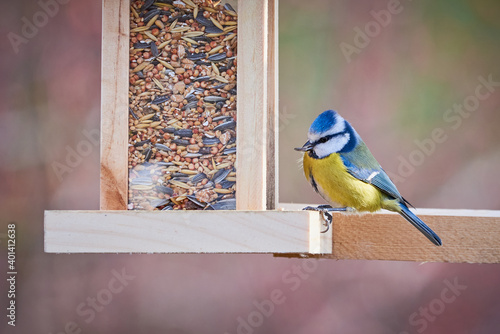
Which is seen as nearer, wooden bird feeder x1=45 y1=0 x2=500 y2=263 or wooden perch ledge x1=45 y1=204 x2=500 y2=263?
wooden perch ledge x1=45 y1=204 x2=500 y2=263

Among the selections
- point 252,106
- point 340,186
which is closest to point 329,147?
point 340,186

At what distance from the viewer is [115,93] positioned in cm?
240

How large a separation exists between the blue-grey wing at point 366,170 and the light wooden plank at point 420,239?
27 centimetres

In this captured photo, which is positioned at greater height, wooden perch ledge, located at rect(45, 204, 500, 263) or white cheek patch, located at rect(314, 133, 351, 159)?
white cheek patch, located at rect(314, 133, 351, 159)

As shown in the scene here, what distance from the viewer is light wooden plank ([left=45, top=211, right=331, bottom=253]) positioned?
6.58 ft

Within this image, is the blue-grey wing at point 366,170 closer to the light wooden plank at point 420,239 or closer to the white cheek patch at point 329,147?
the white cheek patch at point 329,147

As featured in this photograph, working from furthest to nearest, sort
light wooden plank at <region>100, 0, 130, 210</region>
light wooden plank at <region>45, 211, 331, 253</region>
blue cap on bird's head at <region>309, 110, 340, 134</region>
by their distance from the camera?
blue cap on bird's head at <region>309, 110, 340, 134</region>, light wooden plank at <region>100, 0, 130, 210</region>, light wooden plank at <region>45, 211, 331, 253</region>

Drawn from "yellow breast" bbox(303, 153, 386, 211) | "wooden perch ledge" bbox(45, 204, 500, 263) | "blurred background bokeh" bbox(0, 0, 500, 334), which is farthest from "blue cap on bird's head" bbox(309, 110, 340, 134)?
"blurred background bokeh" bbox(0, 0, 500, 334)

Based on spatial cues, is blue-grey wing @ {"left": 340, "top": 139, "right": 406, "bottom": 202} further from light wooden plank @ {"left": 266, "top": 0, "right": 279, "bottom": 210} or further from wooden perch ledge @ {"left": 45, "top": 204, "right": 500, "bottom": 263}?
wooden perch ledge @ {"left": 45, "top": 204, "right": 500, "bottom": 263}

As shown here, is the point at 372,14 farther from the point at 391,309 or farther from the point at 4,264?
the point at 4,264

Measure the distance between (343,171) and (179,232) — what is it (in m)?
0.80

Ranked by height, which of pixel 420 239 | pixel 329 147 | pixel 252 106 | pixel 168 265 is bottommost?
pixel 168 265

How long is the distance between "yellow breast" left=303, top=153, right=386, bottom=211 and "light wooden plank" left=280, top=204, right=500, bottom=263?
0.18m

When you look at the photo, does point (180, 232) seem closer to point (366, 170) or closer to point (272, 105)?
point (272, 105)
